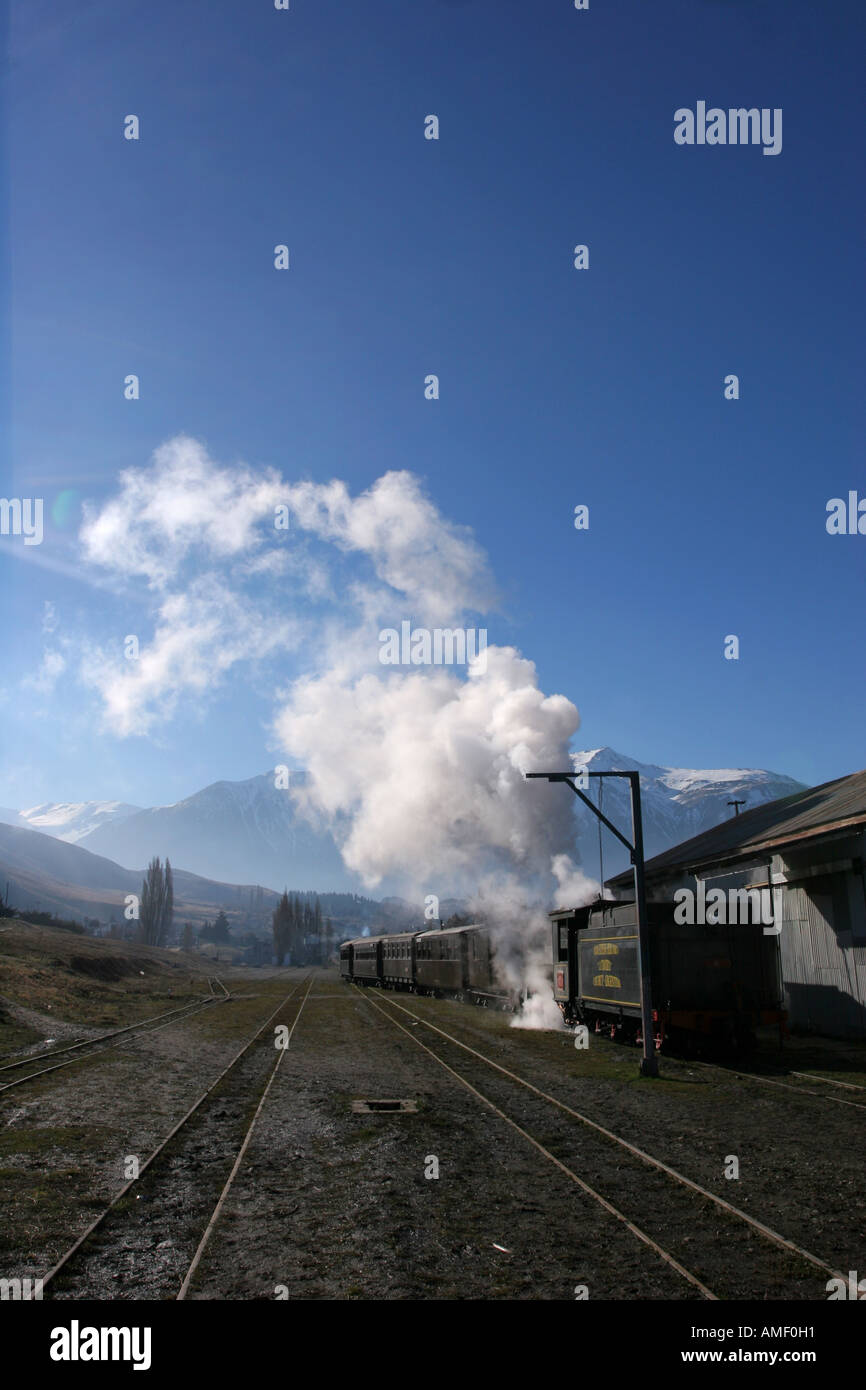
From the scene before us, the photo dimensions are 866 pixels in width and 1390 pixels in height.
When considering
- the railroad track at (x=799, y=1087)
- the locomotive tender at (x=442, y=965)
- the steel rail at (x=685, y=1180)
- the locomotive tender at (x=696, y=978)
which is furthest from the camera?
the locomotive tender at (x=442, y=965)

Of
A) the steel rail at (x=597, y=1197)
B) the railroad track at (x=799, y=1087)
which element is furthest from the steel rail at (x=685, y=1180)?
the railroad track at (x=799, y=1087)

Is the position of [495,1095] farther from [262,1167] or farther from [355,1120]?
[262,1167]

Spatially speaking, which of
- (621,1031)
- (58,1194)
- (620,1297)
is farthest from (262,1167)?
(621,1031)

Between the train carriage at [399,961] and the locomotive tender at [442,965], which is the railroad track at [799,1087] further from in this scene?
the train carriage at [399,961]

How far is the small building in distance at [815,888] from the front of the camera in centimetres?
2191

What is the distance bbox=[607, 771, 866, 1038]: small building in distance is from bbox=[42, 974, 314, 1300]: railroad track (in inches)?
561

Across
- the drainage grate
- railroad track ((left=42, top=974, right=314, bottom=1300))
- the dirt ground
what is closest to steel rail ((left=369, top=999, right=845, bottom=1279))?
the dirt ground

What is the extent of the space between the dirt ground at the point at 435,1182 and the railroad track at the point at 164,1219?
0.12 ft

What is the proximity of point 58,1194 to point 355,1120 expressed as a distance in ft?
17.5

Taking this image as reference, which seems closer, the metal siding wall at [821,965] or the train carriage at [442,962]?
the metal siding wall at [821,965]

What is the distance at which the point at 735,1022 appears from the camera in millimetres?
19953

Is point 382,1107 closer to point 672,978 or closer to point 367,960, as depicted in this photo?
point 672,978
